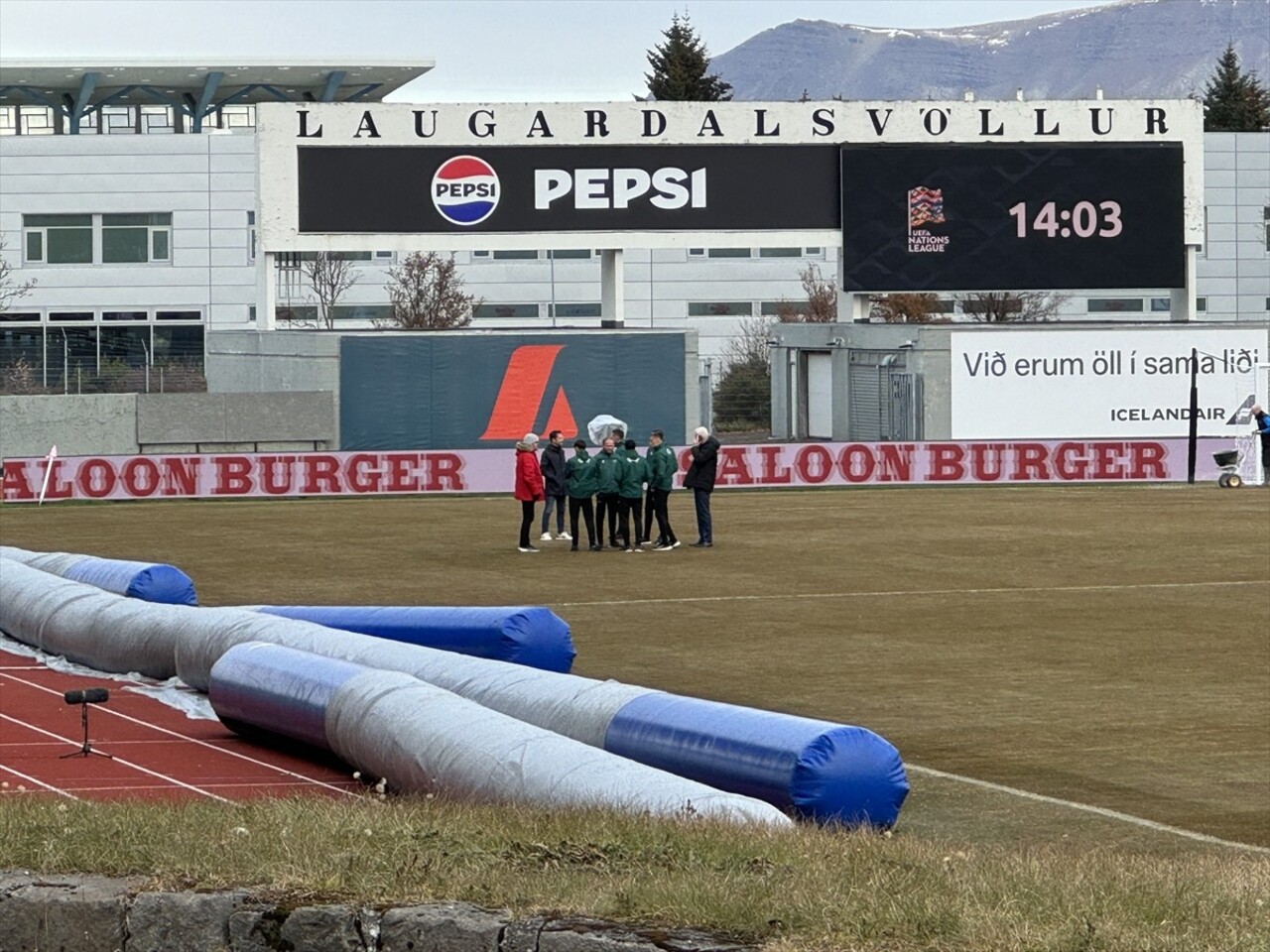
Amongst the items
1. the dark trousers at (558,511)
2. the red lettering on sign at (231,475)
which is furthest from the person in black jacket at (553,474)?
the red lettering on sign at (231,475)

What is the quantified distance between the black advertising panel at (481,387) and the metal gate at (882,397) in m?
5.66

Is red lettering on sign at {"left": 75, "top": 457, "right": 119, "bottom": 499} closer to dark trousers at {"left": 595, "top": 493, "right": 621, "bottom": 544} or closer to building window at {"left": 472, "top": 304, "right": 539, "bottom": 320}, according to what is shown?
dark trousers at {"left": 595, "top": 493, "right": 621, "bottom": 544}

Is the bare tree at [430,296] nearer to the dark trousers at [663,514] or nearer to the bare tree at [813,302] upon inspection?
the bare tree at [813,302]

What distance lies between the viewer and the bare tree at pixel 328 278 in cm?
9038

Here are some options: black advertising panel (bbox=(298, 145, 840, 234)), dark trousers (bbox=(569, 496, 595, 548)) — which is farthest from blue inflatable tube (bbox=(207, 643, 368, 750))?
black advertising panel (bbox=(298, 145, 840, 234))

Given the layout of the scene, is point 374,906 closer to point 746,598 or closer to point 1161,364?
point 746,598

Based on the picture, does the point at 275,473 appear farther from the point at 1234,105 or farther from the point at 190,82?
the point at 1234,105

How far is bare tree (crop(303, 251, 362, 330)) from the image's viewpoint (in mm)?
90375

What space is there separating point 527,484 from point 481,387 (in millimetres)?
20630

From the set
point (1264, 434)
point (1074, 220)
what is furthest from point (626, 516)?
point (1074, 220)

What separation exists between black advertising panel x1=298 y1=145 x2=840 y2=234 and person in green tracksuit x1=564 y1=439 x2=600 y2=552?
23.2 m

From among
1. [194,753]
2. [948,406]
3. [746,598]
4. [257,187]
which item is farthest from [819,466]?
[194,753]

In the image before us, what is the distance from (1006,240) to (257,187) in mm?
19868

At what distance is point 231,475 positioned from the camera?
1811 inches
